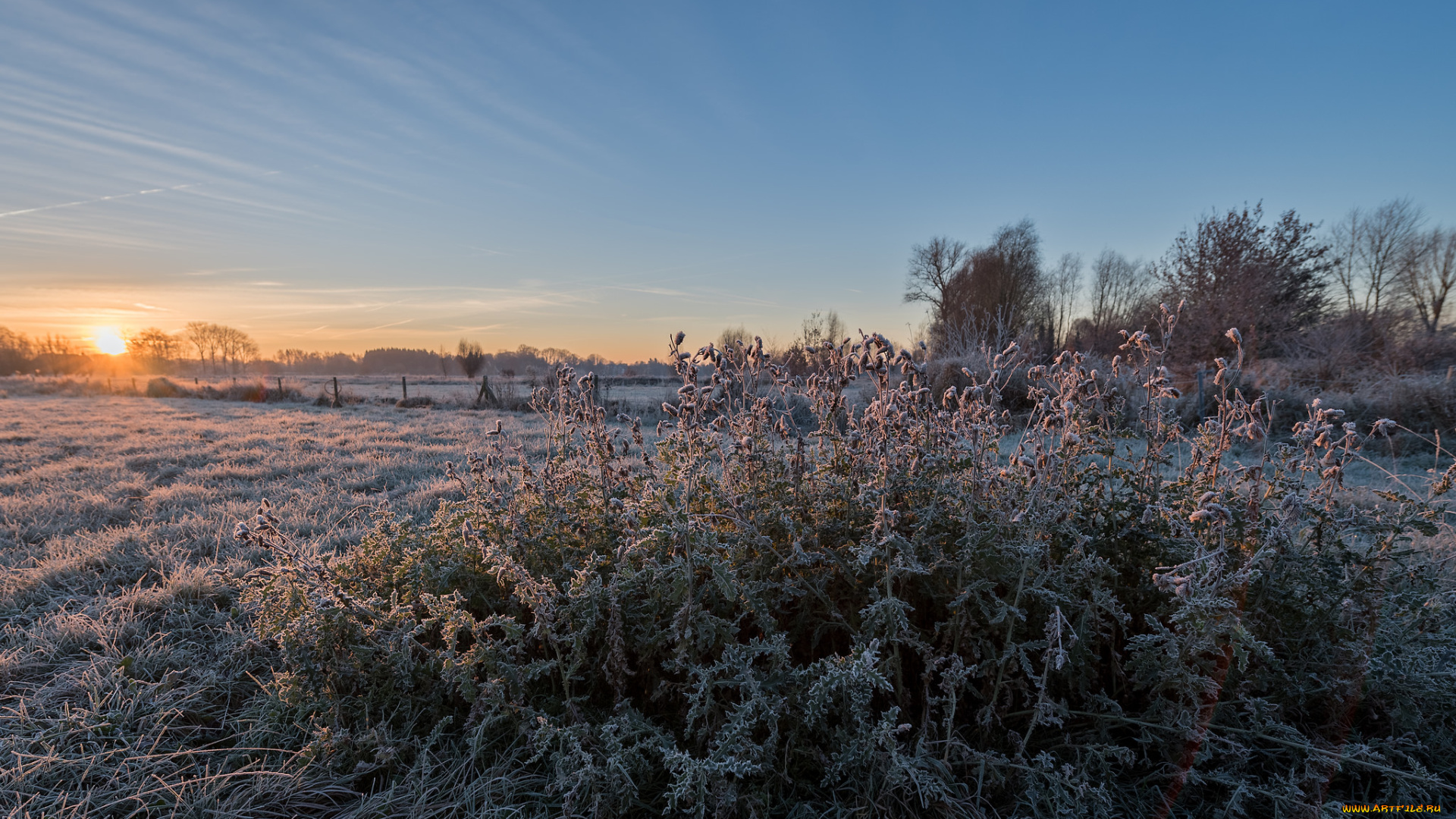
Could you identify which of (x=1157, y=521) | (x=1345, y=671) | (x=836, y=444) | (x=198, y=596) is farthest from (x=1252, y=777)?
(x=198, y=596)

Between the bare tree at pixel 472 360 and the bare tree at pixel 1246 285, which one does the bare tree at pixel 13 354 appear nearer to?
the bare tree at pixel 472 360

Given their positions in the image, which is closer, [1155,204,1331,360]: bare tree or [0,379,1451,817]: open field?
[0,379,1451,817]: open field

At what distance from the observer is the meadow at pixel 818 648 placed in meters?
1.87

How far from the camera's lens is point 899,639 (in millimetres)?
1931

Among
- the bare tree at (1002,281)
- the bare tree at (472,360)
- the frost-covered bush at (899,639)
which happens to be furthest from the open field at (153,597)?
the bare tree at (472,360)

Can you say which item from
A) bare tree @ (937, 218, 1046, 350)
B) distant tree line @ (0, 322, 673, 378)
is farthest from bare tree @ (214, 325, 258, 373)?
bare tree @ (937, 218, 1046, 350)

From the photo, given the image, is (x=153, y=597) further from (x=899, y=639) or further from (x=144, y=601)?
(x=899, y=639)

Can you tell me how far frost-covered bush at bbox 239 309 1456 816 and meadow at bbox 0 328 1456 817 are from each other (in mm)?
16

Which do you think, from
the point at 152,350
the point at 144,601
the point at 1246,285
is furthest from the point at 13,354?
the point at 1246,285

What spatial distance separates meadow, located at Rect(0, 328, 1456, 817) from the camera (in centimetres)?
187

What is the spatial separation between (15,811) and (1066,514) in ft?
11.9

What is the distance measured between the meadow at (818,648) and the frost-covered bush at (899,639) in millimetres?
16

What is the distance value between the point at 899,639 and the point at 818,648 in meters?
0.55

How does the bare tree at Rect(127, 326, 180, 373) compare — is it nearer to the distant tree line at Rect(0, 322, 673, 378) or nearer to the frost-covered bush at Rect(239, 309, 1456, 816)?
the distant tree line at Rect(0, 322, 673, 378)
